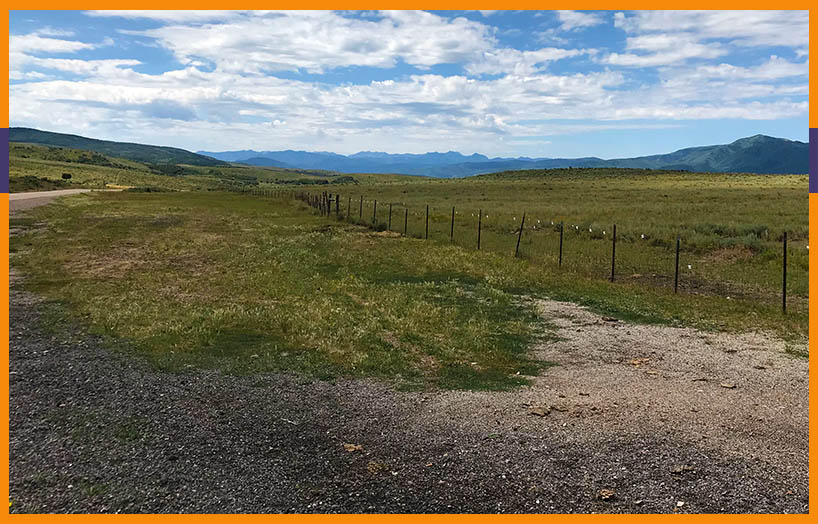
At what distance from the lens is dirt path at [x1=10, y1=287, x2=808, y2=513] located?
584 cm

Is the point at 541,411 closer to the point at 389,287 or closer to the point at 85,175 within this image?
the point at 389,287

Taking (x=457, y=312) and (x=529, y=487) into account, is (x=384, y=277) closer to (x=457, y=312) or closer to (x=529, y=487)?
(x=457, y=312)

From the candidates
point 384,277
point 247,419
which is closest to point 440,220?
point 384,277

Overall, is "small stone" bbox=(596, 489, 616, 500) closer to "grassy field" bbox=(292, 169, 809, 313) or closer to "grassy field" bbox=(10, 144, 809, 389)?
"grassy field" bbox=(10, 144, 809, 389)

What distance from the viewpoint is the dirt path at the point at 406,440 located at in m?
5.84

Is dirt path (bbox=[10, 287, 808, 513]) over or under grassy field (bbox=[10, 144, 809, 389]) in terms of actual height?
under

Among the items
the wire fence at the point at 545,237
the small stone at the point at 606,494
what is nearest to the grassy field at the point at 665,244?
the wire fence at the point at 545,237

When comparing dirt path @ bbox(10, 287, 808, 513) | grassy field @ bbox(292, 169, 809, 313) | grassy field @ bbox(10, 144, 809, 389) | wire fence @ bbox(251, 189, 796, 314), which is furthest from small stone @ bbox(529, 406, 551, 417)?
grassy field @ bbox(292, 169, 809, 313)

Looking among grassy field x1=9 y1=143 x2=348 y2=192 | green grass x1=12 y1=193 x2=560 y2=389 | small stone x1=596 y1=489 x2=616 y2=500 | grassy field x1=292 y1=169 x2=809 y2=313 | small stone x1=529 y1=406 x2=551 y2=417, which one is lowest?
small stone x1=596 y1=489 x2=616 y2=500

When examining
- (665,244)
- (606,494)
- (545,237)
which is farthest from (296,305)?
(665,244)

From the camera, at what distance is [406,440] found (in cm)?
712

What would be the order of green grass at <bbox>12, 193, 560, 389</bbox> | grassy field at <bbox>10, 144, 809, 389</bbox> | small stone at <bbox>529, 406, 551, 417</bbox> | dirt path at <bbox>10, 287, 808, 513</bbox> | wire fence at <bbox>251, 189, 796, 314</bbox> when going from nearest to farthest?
dirt path at <bbox>10, 287, 808, 513</bbox>
small stone at <bbox>529, 406, 551, 417</bbox>
green grass at <bbox>12, 193, 560, 389</bbox>
grassy field at <bbox>10, 144, 809, 389</bbox>
wire fence at <bbox>251, 189, 796, 314</bbox>

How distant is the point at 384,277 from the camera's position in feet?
60.4

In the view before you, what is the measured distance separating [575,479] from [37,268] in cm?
1872
